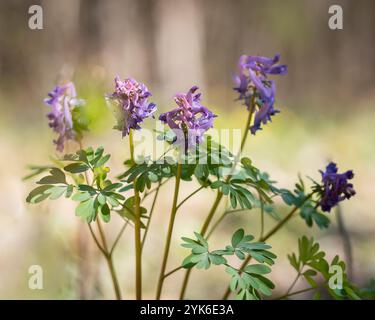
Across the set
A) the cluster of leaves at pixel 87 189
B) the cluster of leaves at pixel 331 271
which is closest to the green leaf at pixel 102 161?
the cluster of leaves at pixel 87 189

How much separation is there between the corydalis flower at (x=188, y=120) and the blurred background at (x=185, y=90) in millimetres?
1058

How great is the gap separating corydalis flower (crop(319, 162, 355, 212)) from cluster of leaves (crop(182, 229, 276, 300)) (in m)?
0.26

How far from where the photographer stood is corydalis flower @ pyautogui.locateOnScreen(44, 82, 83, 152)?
1249mm

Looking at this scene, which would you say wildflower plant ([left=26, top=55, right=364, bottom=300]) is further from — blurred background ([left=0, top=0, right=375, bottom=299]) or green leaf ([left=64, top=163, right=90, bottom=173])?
blurred background ([left=0, top=0, right=375, bottom=299])

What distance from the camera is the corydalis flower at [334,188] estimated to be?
1.22 m

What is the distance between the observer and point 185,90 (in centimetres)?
452

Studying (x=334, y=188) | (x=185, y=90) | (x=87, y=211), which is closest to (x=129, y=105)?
(x=87, y=211)

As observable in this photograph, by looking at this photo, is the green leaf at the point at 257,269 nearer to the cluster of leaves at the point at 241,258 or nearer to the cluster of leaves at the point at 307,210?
the cluster of leaves at the point at 241,258

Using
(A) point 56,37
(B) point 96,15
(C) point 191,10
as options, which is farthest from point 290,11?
(A) point 56,37

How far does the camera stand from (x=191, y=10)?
16.1 feet

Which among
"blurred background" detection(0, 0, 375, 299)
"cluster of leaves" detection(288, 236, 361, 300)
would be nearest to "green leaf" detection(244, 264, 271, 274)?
"cluster of leaves" detection(288, 236, 361, 300)

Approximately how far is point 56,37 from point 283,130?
2.25 metres

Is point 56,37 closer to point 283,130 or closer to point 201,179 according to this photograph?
point 283,130
